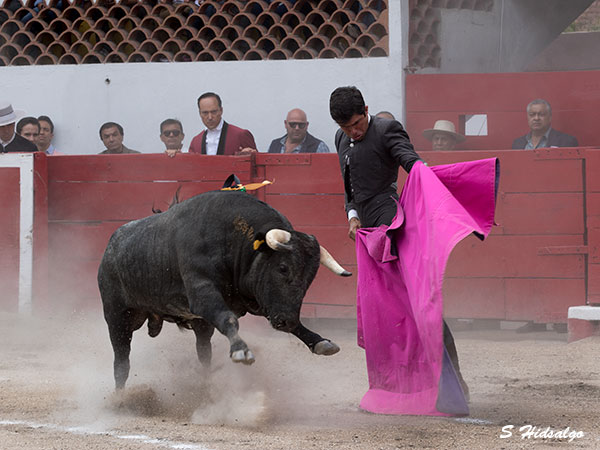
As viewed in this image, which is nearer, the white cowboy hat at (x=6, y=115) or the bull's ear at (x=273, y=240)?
the bull's ear at (x=273, y=240)

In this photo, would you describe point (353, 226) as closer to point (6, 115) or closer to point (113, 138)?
point (113, 138)

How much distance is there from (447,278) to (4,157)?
3.40 metres

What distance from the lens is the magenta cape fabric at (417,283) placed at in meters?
3.84

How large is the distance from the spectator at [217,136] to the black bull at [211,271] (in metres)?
2.50

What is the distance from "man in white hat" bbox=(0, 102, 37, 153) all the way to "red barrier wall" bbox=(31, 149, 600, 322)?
0.27 meters

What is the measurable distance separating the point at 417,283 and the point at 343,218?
3.16m

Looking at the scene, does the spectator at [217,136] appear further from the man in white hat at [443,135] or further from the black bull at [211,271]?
the black bull at [211,271]

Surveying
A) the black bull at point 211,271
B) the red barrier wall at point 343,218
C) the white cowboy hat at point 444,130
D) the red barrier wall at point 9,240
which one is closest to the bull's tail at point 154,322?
the black bull at point 211,271

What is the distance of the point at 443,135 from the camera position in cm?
727

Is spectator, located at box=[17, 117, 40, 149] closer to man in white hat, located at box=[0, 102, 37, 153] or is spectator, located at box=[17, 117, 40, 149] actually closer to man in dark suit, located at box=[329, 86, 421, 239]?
man in white hat, located at box=[0, 102, 37, 153]

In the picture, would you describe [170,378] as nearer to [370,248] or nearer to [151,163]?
[370,248]

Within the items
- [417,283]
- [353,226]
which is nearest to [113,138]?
Answer: [353,226]

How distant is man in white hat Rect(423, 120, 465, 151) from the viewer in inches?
285

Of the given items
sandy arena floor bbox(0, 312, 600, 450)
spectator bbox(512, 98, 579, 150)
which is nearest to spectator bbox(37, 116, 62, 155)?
sandy arena floor bbox(0, 312, 600, 450)
